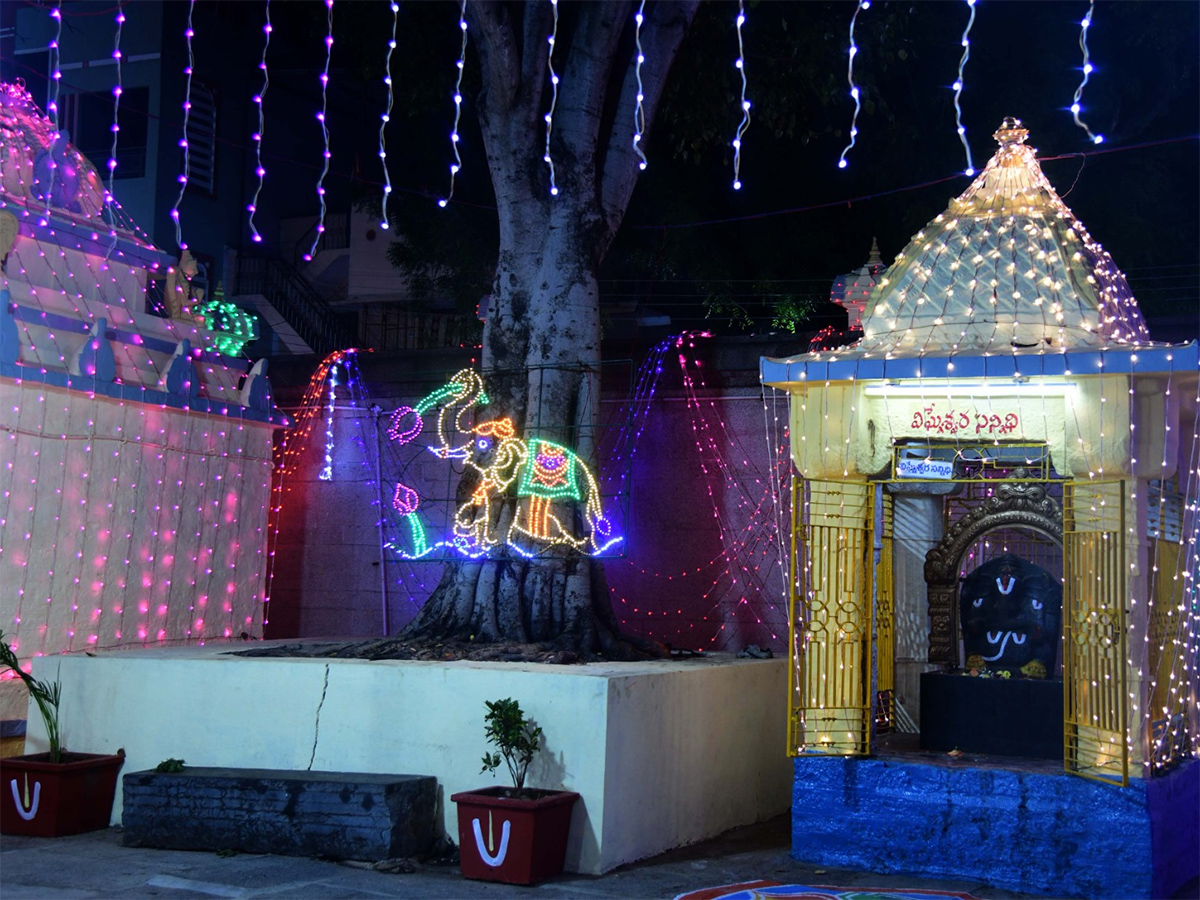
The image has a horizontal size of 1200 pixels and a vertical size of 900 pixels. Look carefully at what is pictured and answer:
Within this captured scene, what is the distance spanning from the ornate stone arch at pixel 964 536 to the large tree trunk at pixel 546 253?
2527mm

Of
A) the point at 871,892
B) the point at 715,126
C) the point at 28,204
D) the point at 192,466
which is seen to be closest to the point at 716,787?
the point at 871,892

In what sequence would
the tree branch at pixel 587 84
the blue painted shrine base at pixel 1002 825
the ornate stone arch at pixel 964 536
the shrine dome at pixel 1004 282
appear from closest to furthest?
1. the blue painted shrine base at pixel 1002 825
2. the shrine dome at pixel 1004 282
3. the ornate stone arch at pixel 964 536
4. the tree branch at pixel 587 84

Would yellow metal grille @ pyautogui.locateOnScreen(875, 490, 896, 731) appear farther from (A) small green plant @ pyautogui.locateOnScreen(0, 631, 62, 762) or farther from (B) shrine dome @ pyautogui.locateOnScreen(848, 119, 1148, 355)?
(A) small green plant @ pyautogui.locateOnScreen(0, 631, 62, 762)

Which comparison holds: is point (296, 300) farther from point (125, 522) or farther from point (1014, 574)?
point (1014, 574)

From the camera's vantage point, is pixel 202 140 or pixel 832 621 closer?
pixel 832 621

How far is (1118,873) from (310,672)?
533 centimetres

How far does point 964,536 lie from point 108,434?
22.9 feet

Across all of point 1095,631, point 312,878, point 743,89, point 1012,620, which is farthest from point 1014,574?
point 312,878

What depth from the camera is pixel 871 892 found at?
7.65m

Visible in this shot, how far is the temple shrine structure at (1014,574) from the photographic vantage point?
7.89 m

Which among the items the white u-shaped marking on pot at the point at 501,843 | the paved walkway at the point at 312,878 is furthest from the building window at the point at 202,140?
the white u-shaped marking on pot at the point at 501,843

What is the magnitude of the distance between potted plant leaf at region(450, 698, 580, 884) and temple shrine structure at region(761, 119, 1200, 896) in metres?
1.66

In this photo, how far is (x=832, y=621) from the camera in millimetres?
8742

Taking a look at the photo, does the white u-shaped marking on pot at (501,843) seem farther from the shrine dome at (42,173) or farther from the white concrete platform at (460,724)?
the shrine dome at (42,173)
